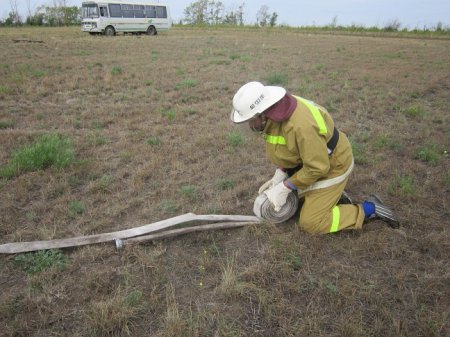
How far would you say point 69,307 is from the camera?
89.8 inches

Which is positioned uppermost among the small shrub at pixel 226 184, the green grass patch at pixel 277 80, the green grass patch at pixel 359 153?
the green grass patch at pixel 277 80

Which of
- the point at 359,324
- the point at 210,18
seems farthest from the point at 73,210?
the point at 210,18

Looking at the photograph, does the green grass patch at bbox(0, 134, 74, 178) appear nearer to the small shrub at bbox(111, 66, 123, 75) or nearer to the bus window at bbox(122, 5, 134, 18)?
the small shrub at bbox(111, 66, 123, 75)

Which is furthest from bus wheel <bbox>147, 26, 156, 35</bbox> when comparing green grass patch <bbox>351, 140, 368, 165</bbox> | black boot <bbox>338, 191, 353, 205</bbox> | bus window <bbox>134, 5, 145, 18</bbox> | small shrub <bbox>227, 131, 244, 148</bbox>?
black boot <bbox>338, 191, 353, 205</bbox>

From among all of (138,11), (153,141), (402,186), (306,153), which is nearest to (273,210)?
(306,153)

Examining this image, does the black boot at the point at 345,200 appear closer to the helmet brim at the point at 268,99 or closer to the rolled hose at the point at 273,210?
the rolled hose at the point at 273,210

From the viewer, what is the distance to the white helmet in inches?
102

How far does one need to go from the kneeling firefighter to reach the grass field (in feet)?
0.56

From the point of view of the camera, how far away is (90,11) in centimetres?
2147

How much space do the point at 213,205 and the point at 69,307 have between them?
1651mm

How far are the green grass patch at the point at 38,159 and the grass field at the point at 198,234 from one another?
0.02 metres

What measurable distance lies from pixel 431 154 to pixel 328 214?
256cm

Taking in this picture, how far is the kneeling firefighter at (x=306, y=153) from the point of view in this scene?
2.60 m

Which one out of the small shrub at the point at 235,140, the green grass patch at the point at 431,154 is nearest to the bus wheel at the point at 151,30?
the small shrub at the point at 235,140
